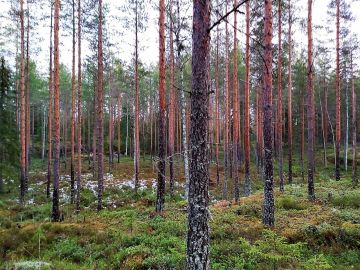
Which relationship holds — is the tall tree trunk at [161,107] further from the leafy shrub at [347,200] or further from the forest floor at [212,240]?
the leafy shrub at [347,200]

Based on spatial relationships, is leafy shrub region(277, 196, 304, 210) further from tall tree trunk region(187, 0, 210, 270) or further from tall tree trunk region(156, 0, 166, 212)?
tall tree trunk region(187, 0, 210, 270)

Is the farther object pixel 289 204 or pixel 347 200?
pixel 289 204

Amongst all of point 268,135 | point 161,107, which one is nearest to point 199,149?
point 268,135

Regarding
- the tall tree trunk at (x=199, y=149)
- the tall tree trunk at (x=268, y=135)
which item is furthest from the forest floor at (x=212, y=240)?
the tall tree trunk at (x=199, y=149)

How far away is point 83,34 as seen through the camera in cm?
2083

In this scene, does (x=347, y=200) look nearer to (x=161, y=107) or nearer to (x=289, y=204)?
(x=289, y=204)

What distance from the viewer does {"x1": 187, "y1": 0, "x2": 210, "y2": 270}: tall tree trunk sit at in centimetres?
424

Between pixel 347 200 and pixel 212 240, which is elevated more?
pixel 347 200

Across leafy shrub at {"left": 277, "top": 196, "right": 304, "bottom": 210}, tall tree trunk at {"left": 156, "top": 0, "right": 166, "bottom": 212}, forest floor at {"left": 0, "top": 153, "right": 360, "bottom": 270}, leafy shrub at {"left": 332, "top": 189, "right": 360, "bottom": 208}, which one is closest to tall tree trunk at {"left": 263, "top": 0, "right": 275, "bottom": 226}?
forest floor at {"left": 0, "top": 153, "right": 360, "bottom": 270}

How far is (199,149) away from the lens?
4293 millimetres

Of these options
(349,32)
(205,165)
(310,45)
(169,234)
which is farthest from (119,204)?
(349,32)

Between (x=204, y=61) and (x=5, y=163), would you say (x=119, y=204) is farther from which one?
(x=204, y=61)

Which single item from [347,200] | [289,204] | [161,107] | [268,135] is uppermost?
[161,107]

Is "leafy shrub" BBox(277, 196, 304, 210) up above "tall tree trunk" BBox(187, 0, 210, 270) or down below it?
below
